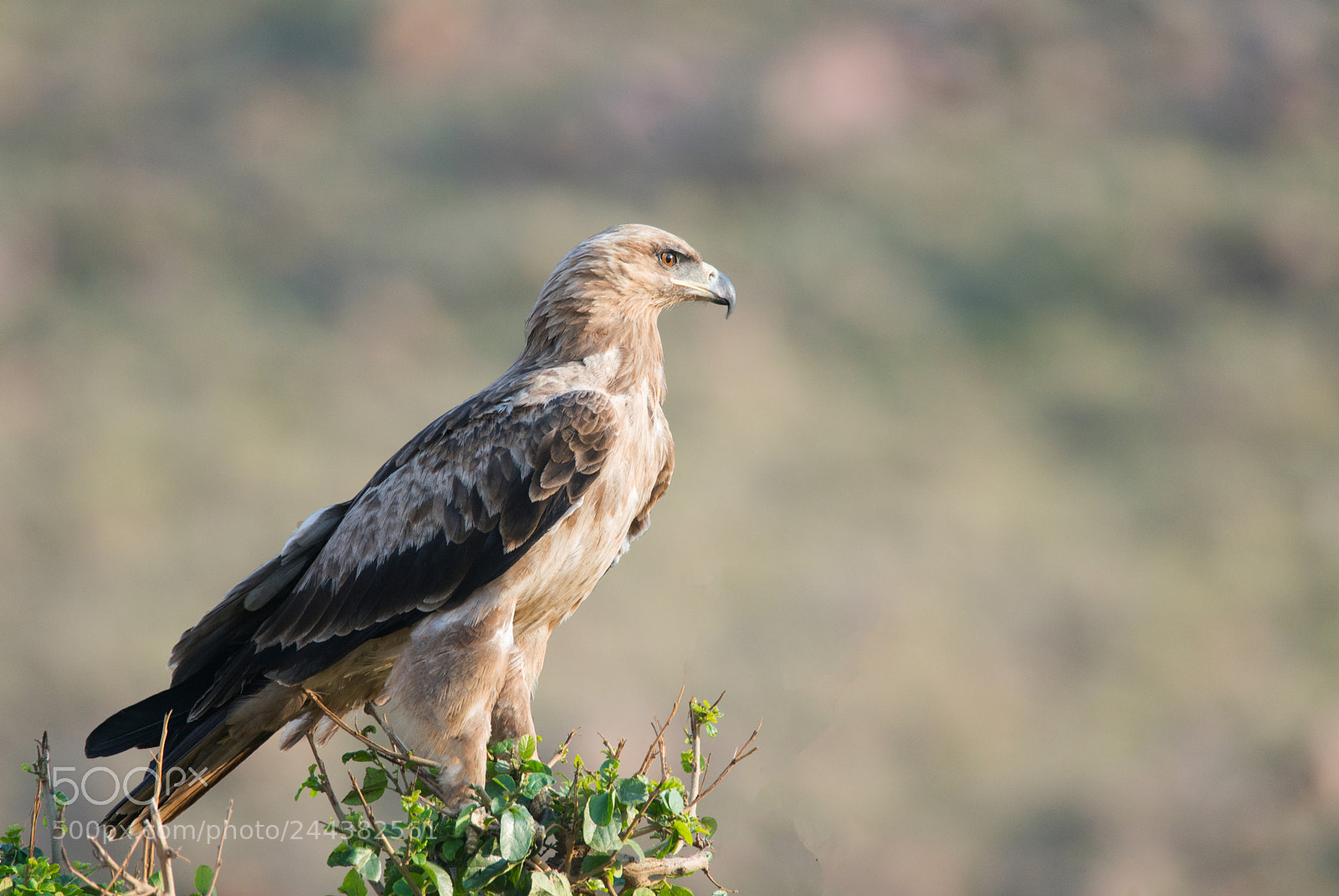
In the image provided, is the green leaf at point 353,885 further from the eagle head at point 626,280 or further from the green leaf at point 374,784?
the eagle head at point 626,280

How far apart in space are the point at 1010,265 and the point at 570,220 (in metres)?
10.3

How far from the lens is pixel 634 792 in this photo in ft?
11.0

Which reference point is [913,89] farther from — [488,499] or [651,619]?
[488,499]

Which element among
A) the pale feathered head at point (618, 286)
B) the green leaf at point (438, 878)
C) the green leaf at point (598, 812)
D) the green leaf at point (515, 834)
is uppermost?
the pale feathered head at point (618, 286)

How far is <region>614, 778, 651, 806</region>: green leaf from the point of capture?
333 centimetres

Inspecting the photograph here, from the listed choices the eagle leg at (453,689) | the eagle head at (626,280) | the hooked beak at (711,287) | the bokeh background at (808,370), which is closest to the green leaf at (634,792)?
the eagle leg at (453,689)

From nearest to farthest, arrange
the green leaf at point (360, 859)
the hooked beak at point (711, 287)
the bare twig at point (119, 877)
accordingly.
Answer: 1. the bare twig at point (119, 877)
2. the green leaf at point (360, 859)
3. the hooked beak at point (711, 287)

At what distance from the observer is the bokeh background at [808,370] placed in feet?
63.0

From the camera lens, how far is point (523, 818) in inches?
128

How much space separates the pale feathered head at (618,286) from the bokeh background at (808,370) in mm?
9449

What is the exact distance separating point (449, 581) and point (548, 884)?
5.06 ft

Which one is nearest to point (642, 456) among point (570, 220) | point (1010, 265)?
point (570, 220)

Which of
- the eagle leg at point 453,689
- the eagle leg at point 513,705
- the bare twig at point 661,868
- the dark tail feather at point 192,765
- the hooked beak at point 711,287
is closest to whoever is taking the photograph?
the bare twig at point 661,868

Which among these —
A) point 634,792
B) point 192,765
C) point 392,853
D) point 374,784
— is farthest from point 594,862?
point 192,765
